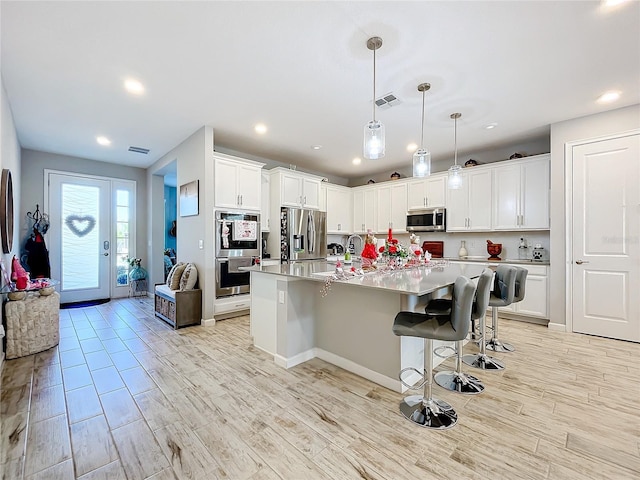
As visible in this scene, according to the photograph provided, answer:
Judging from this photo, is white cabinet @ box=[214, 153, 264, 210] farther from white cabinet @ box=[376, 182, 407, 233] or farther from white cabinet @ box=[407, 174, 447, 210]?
white cabinet @ box=[407, 174, 447, 210]

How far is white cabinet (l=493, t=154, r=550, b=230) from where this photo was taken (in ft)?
13.8

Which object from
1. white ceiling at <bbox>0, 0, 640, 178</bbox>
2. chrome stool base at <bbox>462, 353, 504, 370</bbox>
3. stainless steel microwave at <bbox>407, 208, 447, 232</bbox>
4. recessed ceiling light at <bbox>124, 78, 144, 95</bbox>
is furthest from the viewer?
stainless steel microwave at <bbox>407, 208, 447, 232</bbox>

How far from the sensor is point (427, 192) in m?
5.46

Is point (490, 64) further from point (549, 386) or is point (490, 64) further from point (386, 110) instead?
point (549, 386)

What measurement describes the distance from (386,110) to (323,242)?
9.78 ft

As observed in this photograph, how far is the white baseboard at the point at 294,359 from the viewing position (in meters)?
2.67

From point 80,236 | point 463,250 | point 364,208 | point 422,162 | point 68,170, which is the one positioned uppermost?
point 68,170

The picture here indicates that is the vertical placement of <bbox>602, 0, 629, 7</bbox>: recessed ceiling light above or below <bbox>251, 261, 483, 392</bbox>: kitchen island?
above

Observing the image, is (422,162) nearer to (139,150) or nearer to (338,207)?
(338,207)

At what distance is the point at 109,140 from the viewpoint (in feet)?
14.9

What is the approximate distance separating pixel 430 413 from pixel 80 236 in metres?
6.60

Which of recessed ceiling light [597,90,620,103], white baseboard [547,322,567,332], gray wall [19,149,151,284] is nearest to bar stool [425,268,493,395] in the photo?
white baseboard [547,322,567,332]

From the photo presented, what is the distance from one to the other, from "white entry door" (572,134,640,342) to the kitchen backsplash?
893 mm

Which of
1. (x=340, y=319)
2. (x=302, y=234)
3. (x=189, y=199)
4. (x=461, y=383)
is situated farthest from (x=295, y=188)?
(x=461, y=383)
